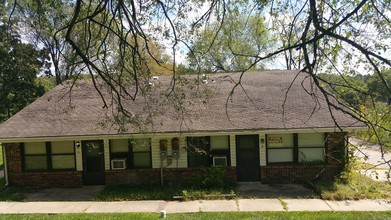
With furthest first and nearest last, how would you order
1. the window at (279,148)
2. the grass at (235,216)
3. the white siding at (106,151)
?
1. the white siding at (106,151)
2. the window at (279,148)
3. the grass at (235,216)

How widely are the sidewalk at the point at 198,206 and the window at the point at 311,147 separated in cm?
271

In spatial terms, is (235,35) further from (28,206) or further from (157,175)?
(28,206)

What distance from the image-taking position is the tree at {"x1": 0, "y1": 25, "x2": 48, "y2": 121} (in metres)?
29.0

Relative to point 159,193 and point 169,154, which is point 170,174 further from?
point 159,193

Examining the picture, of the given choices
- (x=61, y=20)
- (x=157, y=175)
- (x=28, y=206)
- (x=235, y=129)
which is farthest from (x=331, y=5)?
(x=28, y=206)

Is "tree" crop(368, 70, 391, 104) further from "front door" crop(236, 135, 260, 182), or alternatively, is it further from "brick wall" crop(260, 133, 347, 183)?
"front door" crop(236, 135, 260, 182)

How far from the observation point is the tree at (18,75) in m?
29.0

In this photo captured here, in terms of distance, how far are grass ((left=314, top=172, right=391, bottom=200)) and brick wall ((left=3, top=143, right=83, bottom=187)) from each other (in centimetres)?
908

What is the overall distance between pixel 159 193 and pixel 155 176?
145cm

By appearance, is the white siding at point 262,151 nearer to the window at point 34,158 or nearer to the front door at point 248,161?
the front door at point 248,161

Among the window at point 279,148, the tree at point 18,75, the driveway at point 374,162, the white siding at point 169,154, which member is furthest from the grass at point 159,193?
the tree at point 18,75

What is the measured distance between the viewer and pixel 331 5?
5.86 meters

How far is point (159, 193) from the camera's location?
1195cm

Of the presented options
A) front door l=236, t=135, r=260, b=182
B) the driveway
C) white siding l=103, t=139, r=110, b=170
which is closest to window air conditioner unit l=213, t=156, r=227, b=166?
front door l=236, t=135, r=260, b=182
